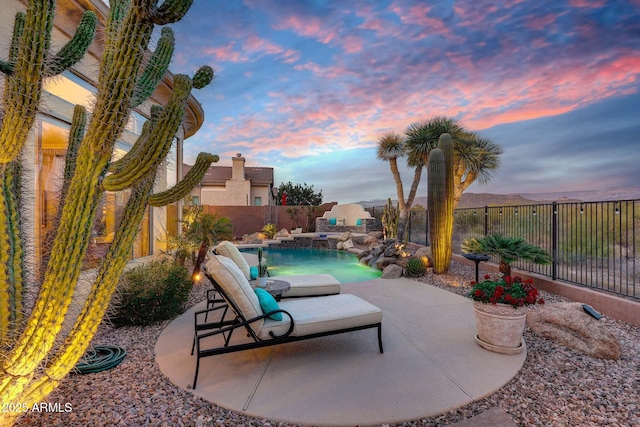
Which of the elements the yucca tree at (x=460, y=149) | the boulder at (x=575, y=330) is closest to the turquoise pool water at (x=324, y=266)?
the boulder at (x=575, y=330)

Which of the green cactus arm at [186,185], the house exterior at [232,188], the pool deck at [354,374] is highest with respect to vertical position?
the house exterior at [232,188]

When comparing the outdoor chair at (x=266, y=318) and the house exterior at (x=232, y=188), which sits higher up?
the house exterior at (x=232, y=188)

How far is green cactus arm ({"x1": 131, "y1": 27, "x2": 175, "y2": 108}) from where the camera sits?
86.0 inches

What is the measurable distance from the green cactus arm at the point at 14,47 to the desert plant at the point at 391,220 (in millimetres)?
12480

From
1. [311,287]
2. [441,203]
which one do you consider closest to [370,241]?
[441,203]

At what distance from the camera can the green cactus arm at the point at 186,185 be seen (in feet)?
7.75

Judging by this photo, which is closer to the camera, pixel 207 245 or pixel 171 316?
pixel 171 316

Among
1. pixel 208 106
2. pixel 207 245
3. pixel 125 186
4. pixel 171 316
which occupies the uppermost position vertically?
Result: pixel 208 106

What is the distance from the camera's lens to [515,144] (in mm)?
12641

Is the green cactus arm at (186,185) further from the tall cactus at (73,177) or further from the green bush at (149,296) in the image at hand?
the green bush at (149,296)

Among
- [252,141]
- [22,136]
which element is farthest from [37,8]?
[252,141]

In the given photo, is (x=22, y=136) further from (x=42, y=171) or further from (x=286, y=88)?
(x=286, y=88)

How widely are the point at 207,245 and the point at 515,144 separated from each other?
44.5 ft

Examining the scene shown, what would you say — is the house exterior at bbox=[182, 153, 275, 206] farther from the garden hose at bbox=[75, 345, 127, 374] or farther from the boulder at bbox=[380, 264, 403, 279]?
the garden hose at bbox=[75, 345, 127, 374]
